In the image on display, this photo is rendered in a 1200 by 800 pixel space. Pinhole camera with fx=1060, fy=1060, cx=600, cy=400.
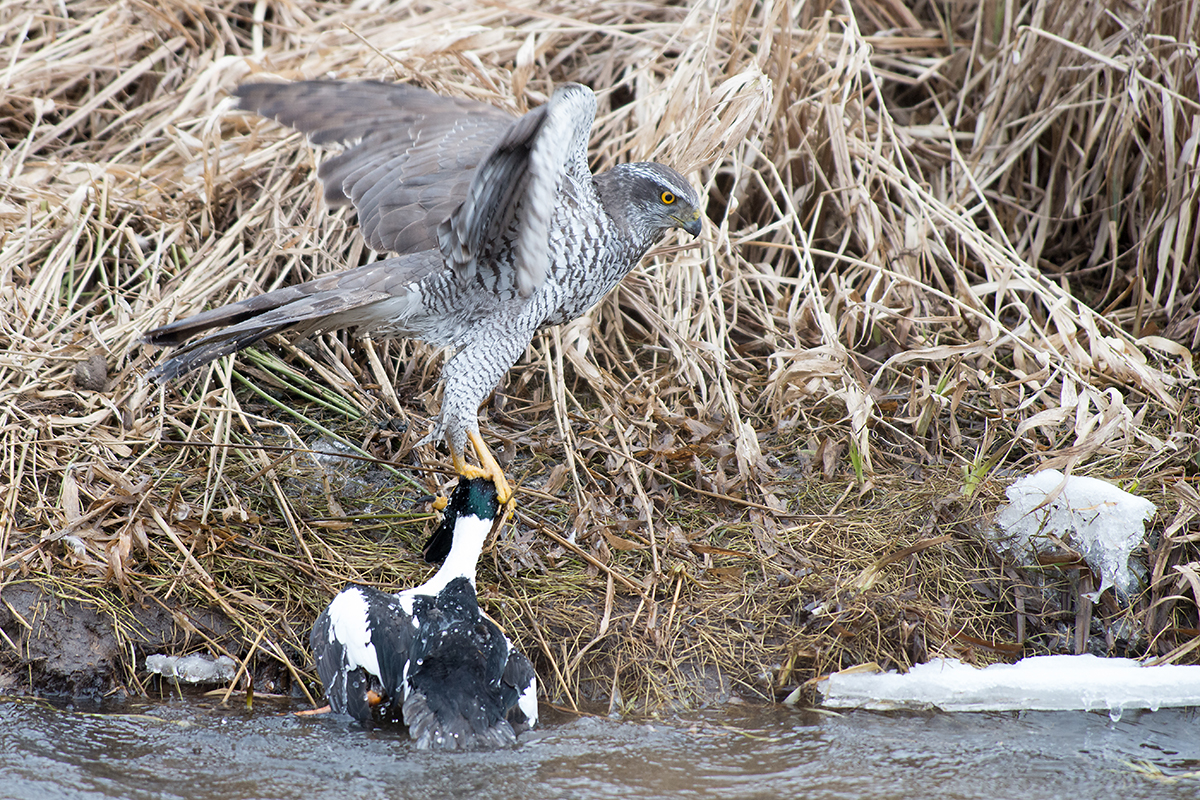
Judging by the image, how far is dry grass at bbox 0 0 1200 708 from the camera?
3.37m

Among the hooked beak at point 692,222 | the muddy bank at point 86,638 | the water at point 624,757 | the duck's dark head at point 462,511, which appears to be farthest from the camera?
the hooked beak at point 692,222

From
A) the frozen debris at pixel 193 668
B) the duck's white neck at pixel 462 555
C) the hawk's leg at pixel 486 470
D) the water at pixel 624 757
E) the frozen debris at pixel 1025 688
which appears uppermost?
the hawk's leg at pixel 486 470

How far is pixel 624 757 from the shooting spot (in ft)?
9.05

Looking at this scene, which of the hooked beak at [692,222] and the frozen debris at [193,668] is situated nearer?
the frozen debris at [193,668]

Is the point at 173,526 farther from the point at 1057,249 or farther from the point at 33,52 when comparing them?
the point at 1057,249

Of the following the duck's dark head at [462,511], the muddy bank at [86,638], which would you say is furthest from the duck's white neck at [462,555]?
the muddy bank at [86,638]

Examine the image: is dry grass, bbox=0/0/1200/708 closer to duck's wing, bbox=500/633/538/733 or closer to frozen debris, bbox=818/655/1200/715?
frozen debris, bbox=818/655/1200/715

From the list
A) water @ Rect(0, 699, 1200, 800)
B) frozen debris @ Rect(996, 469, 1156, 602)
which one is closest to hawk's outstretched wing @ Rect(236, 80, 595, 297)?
water @ Rect(0, 699, 1200, 800)

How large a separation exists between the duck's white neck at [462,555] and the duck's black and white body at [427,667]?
0.03 meters

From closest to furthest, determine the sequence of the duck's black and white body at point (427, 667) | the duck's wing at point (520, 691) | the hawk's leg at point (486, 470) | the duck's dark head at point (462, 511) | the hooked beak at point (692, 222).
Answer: the duck's black and white body at point (427, 667)
the duck's wing at point (520, 691)
the duck's dark head at point (462, 511)
the hawk's leg at point (486, 470)
the hooked beak at point (692, 222)

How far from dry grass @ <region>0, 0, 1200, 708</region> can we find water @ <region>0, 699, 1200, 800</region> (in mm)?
265

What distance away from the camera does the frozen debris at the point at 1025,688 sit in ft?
10.1

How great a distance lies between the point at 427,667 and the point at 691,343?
1805mm

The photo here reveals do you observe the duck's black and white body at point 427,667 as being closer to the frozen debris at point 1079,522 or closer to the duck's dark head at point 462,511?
the duck's dark head at point 462,511
